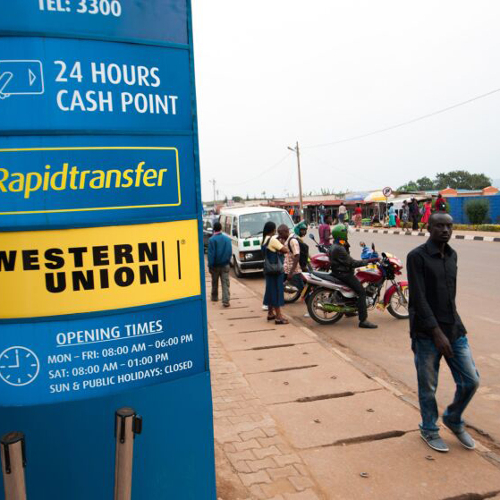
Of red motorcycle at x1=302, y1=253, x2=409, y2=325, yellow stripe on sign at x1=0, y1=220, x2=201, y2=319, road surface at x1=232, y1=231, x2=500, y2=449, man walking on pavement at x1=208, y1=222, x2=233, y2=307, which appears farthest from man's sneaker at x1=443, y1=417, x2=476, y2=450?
man walking on pavement at x1=208, y1=222, x2=233, y2=307

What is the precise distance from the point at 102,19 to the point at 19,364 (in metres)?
1.78

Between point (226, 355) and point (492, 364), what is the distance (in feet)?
10.4

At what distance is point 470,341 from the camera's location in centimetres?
706

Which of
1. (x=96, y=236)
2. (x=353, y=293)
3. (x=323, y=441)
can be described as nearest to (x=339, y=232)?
(x=353, y=293)

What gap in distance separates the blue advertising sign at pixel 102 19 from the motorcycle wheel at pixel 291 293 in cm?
792

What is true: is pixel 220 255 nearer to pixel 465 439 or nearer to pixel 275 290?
pixel 275 290

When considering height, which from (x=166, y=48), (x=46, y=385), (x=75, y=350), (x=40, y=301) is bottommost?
(x=46, y=385)

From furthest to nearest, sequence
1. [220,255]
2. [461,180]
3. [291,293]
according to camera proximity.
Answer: [461,180]
[291,293]
[220,255]

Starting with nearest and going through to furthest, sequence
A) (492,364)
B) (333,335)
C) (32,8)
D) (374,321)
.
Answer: (32,8) < (492,364) < (333,335) < (374,321)

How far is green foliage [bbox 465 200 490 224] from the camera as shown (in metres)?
28.3

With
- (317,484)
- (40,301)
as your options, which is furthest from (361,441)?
(40,301)

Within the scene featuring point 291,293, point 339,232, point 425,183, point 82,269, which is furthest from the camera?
point 425,183

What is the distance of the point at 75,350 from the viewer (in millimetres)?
2660

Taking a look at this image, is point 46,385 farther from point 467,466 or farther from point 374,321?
point 374,321
